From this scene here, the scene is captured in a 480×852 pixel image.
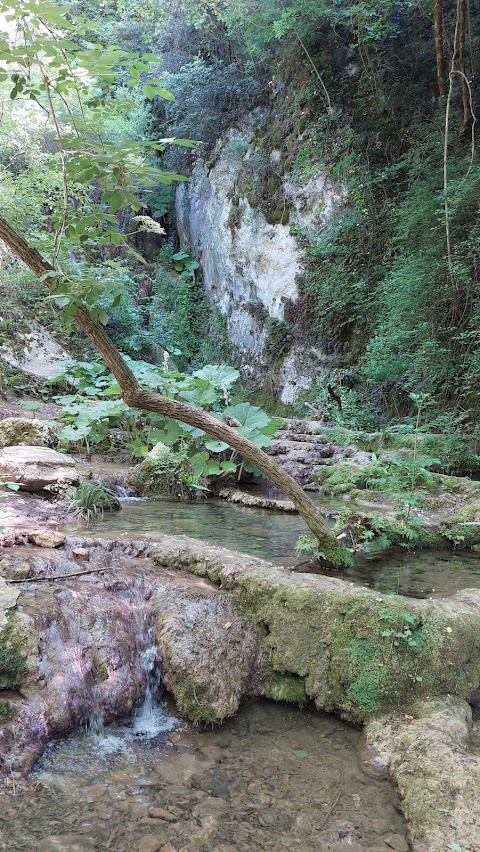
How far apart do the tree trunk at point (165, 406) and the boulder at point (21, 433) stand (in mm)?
4759

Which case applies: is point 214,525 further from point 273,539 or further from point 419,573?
point 419,573

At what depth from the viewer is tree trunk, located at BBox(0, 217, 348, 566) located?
2.82m

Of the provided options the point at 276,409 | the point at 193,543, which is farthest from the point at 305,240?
the point at 193,543

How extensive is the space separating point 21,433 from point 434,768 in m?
6.96

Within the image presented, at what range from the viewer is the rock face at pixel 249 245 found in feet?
40.0

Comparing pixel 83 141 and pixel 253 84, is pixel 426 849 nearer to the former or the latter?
pixel 83 141

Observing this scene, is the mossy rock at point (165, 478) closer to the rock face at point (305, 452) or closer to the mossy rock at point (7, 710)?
the rock face at point (305, 452)

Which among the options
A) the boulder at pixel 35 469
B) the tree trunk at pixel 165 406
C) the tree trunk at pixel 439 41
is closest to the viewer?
the tree trunk at pixel 165 406

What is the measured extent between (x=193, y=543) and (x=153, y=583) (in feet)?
2.29

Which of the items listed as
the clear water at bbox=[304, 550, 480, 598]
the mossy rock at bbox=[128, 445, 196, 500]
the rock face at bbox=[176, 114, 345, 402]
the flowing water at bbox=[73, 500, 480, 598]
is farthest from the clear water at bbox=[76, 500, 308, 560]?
the rock face at bbox=[176, 114, 345, 402]

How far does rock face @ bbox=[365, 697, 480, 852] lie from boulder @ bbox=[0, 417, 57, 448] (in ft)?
21.1

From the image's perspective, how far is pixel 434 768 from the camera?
2240 millimetres

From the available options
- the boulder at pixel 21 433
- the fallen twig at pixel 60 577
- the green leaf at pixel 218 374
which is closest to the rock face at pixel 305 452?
the green leaf at pixel 218 374

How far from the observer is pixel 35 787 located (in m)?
2.17
